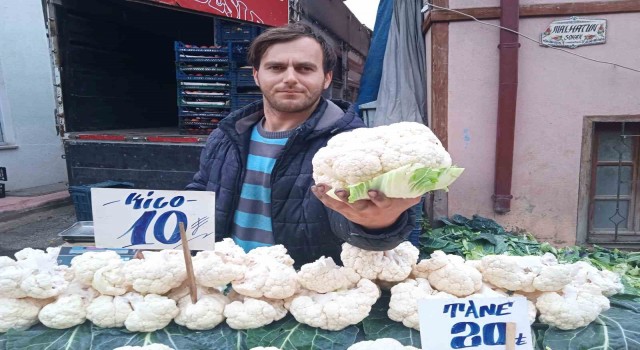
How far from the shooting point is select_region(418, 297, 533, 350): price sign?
0.96m

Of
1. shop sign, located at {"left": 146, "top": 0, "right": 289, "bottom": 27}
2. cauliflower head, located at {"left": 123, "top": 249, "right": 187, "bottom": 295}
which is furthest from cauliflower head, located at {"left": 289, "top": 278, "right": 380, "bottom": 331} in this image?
shop sign, located at {"left": 146, "top": 0, "right": 289, "bottom": 27}

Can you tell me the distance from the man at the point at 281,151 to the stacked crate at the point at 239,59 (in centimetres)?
309

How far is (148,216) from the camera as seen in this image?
1.25 m

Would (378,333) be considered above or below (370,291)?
below

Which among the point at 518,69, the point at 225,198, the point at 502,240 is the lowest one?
the point at 502,240

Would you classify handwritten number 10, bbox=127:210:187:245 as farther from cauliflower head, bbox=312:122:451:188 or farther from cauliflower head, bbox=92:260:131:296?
cauliflower head, bbox=312:122:451:188

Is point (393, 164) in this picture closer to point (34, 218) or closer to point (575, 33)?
point (575, 33)

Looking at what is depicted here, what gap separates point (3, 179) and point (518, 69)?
8.14 meters

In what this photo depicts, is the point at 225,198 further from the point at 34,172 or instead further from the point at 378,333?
the point at 34,172

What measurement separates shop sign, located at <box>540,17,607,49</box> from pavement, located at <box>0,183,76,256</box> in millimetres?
6010

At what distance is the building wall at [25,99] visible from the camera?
7559 millimetres

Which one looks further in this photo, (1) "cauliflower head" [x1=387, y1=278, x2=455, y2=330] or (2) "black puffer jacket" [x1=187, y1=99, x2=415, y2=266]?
(2) "black puffer jacket" [x1=187, y1=99, x2=415, y2=266]

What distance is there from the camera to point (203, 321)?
3.71ft

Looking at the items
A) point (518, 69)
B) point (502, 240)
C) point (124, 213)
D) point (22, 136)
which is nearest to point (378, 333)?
point (124, 213)
